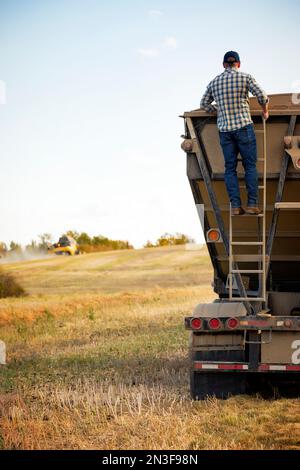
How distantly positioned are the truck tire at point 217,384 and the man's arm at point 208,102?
3.08 meters

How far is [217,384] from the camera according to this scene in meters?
10.5

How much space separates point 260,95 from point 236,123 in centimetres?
41

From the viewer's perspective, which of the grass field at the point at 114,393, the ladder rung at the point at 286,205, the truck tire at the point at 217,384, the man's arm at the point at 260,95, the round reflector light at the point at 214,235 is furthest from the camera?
the round reflector light at the point at 214,235

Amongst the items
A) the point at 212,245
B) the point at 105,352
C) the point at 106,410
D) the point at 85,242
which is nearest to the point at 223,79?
the point at 212,245

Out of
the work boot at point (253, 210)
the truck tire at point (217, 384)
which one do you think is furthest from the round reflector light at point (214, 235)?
the truck tire at point (217, 384)

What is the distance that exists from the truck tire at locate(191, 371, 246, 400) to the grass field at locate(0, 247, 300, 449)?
16 cm

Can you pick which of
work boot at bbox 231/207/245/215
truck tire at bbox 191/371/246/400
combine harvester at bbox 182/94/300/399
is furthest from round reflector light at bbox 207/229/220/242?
truck tire at bbox 191/371/246/400

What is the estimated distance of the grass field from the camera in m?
8.19

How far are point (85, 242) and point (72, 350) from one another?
71.2 m

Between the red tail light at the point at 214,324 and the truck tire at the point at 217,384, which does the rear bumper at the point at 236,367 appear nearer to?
the truck tire at the point at 217,384

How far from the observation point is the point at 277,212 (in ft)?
34.3

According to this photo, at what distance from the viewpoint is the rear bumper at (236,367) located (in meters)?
10.0

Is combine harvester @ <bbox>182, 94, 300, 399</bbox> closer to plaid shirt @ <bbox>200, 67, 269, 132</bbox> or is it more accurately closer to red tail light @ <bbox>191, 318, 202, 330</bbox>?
red tail light @ <bbox>191, 318, 202, 330</bbox>

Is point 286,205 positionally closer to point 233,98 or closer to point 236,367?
point 233,98
